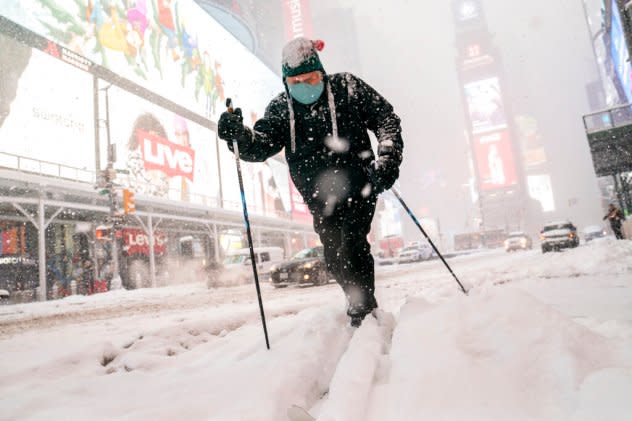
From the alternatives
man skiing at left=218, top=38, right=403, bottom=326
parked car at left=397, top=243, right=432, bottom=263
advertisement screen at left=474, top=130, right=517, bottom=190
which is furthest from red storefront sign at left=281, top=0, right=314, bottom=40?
advertisement screen at left=474, top=130, right=517, bottom=190

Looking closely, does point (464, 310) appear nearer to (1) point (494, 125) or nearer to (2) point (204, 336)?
(2) point (204, 336)

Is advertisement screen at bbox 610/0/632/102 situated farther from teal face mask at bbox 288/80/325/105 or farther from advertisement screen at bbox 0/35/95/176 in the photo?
advertisement screen at bbox 0/35/95/176

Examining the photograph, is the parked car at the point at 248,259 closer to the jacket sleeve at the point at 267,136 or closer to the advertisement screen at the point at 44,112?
the advertisement screen at the point at 44,112

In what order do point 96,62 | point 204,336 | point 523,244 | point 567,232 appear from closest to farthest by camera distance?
point 204,336 → point 567,232 → point 96,62 → point 523,244

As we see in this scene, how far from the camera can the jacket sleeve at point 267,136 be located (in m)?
2.49

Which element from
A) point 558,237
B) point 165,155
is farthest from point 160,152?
point 558,237

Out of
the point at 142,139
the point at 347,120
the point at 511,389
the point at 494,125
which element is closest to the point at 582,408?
the point at 511,389

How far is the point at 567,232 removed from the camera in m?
19.0

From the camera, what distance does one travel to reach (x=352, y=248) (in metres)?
2.22

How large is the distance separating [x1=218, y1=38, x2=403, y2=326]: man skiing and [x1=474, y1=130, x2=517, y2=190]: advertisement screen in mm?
123346

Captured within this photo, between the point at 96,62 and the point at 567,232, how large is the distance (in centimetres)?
2687

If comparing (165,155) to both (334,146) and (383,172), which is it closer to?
(334,146)

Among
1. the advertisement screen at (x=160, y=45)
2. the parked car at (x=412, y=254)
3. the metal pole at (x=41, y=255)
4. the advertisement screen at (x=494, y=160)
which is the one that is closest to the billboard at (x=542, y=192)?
the advertisement screen at (x=494, y=160)

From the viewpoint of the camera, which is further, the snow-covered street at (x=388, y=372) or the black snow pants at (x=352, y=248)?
the black snow pants at (x=352, y=248)
